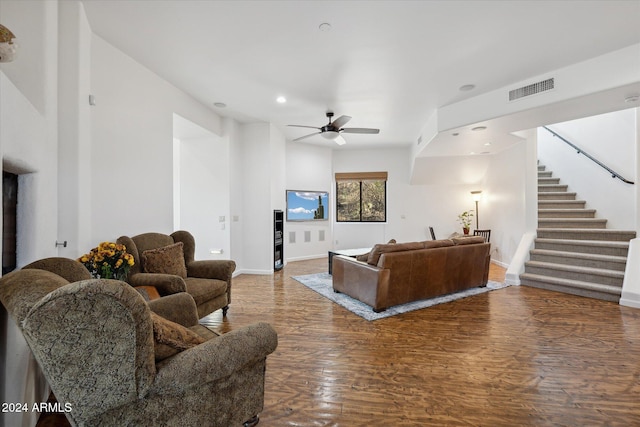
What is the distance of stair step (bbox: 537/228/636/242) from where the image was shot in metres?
4.35

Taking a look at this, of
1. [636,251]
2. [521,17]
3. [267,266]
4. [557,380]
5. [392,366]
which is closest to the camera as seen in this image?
[557,380]

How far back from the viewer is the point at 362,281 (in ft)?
11.6

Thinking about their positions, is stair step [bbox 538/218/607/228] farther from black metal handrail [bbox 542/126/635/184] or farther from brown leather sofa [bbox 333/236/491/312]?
brown leather sofa [bbox 333/236/491/312]

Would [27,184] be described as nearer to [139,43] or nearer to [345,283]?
[139,43]

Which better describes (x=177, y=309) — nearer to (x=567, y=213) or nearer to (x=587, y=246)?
(x=587, y=246)

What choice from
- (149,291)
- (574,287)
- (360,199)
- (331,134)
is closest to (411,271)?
(331,134)

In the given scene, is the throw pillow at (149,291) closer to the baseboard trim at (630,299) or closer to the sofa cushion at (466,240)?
the sofa cushion at (466,240)

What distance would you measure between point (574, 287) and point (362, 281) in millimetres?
3318

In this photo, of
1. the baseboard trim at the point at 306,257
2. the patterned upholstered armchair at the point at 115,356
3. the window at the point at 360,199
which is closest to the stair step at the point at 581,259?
the window at the point at 360,199

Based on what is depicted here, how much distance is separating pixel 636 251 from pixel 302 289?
490 cm

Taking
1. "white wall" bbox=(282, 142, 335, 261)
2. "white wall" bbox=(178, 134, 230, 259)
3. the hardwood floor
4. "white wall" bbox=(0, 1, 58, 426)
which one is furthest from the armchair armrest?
"white wall" bbox=(282, 142, 335, 261)

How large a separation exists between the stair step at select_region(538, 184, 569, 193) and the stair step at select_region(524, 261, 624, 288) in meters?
2.28

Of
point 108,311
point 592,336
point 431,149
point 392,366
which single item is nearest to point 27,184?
point 108,311

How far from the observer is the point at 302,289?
4414 millimetres
